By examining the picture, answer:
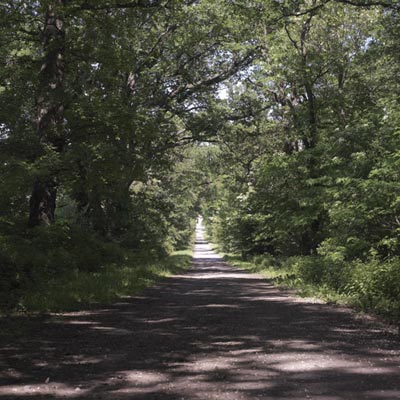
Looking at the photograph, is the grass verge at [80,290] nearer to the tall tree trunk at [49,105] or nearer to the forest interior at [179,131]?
the forest interior at [179,131]

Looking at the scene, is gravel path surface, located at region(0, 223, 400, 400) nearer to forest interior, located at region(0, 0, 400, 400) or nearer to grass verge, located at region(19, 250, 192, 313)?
forest interior, located at region(0, 0, 400, 400)

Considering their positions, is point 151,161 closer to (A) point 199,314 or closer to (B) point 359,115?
(B) point 359,115

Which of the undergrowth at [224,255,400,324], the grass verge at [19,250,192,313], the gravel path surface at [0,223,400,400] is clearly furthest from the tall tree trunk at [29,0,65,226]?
the undergrowth at [224,255,400,324]

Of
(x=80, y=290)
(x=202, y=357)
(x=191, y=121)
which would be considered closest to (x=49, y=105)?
(x=80, y=290)

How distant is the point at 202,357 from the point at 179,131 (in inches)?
844

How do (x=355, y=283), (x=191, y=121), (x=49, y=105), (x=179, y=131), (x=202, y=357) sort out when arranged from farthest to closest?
(x=179, y=131) < (x=191, y=121) < (x=49, y=105) < (x=355, y=283) < (x=202, y=357)

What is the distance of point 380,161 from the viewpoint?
13.2 meters

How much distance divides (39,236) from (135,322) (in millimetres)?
4983

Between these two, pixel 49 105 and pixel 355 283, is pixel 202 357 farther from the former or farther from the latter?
pixel 49 105

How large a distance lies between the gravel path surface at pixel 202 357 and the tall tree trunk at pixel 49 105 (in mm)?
4820

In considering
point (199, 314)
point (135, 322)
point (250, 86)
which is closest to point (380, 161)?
point (199, 314)

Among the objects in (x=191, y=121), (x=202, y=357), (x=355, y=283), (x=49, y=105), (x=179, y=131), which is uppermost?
(x=191, y=121)

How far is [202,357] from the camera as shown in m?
5.89

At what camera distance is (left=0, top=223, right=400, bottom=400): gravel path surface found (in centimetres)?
454
